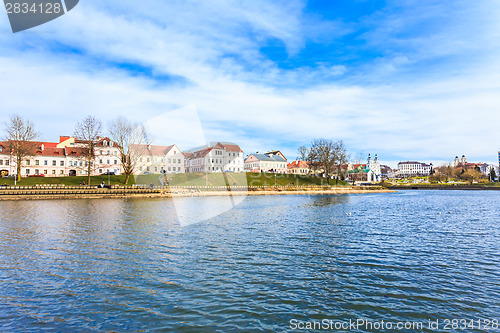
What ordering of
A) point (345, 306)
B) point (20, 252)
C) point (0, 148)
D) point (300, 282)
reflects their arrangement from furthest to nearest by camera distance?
point (0, 148) → point (20, 252) → point (300, 282) → point (345, 306)

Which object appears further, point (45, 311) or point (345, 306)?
point (345, 306)

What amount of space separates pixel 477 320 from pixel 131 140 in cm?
7563

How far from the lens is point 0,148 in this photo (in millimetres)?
92625

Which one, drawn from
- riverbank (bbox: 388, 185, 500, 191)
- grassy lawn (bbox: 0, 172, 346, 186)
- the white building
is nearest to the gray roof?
the white building

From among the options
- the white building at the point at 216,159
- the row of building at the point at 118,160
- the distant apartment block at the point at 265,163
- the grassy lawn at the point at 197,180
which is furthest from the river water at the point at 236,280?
the distant apartment block at the point at 265,163

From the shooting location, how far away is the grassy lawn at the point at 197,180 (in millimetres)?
77500

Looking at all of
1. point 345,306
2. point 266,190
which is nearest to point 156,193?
point 266,190

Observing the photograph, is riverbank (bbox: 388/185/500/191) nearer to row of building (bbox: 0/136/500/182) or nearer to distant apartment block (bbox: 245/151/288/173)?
row of building (bbox: 0/136/500/182)

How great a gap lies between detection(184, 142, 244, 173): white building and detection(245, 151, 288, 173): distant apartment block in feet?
88.1

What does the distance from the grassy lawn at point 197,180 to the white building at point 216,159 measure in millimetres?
13389

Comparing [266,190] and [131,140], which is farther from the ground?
[131,140]

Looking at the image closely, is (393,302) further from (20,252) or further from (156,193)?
(156,193)

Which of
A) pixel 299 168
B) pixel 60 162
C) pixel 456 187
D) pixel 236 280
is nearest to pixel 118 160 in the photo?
pixel 60 162

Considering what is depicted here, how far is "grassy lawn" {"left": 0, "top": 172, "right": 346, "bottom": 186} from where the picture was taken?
77500mm
